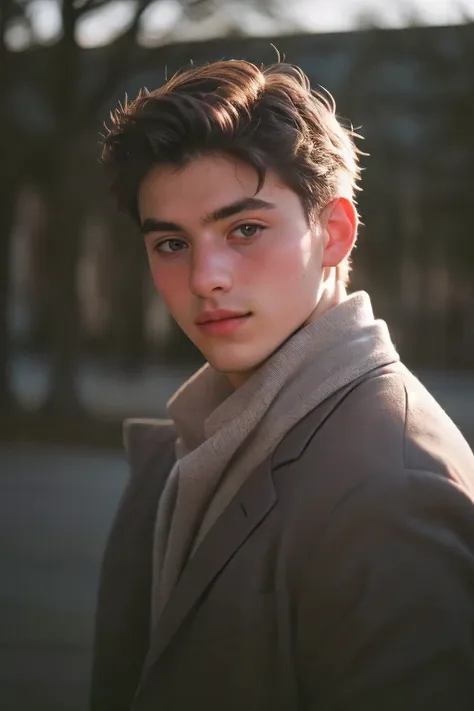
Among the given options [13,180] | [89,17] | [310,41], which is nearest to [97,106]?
[13,180]

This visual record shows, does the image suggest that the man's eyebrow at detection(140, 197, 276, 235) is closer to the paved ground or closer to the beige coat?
the beige coat

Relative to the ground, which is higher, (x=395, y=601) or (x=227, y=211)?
(x=227, y=211)

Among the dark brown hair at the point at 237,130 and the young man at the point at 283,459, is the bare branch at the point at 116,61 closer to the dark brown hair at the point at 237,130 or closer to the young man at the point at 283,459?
the dark brown hair at the point at 237,130

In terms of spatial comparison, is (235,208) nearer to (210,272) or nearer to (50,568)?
(210,272)

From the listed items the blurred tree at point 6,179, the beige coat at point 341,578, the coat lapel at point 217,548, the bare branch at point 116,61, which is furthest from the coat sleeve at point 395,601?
the blurred tree at point 6,179

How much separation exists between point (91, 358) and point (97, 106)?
13081 millimetres

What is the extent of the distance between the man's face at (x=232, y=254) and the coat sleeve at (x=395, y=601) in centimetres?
37

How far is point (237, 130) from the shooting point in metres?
1.60

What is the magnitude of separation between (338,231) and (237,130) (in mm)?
262

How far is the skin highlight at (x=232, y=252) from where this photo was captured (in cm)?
158

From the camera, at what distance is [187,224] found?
1.59 meters

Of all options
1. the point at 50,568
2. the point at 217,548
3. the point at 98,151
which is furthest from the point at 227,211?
the point at 98,151

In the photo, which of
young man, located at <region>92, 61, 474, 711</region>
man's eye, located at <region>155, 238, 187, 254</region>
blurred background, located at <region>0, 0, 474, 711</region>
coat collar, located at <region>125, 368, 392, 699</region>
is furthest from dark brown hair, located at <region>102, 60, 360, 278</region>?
blurred background, located at <region>0, 0, 474, 711</region>

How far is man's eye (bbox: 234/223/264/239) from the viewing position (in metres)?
1.59
